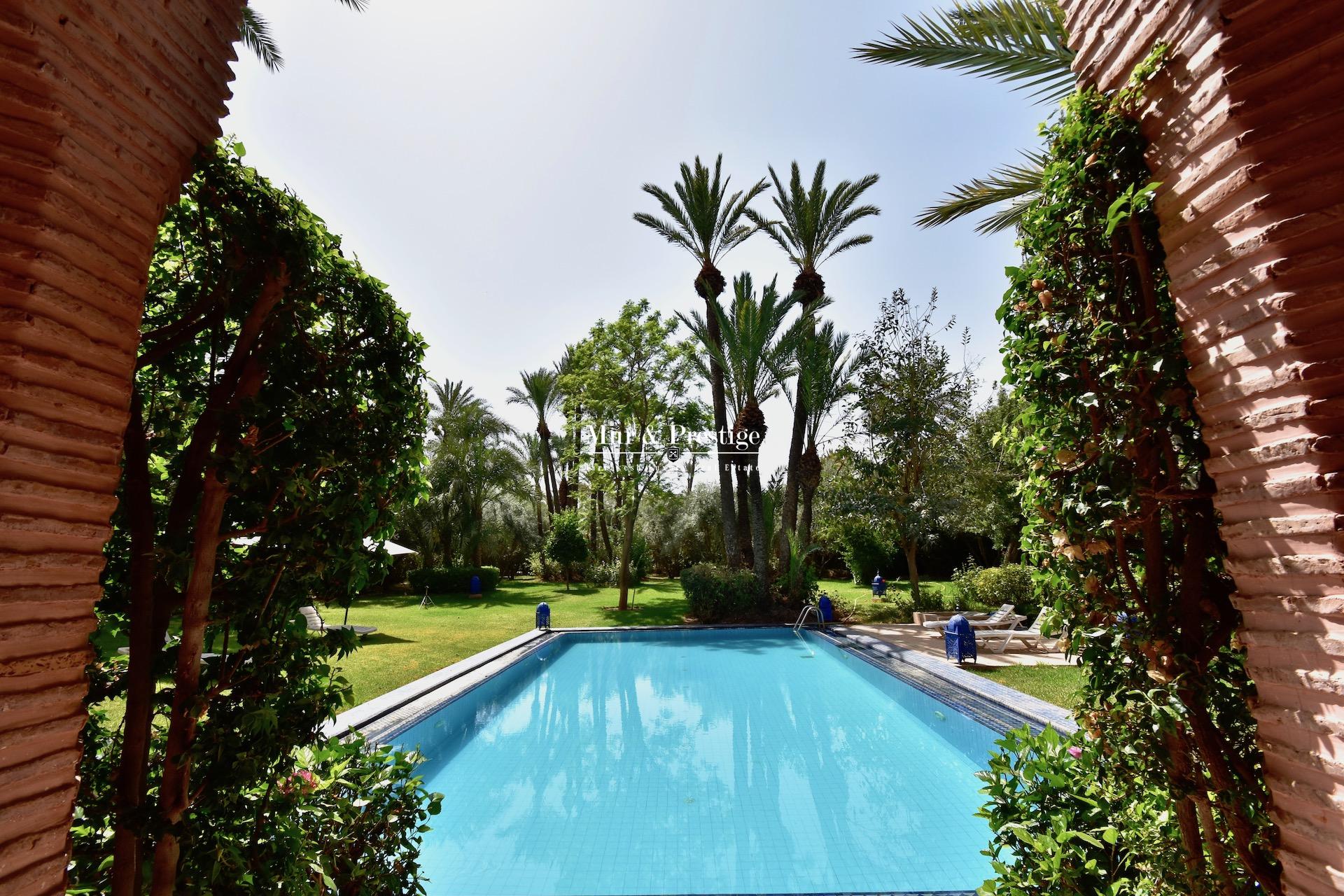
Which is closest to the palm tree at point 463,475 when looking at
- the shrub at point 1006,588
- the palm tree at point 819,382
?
the palm tree at point 819,382

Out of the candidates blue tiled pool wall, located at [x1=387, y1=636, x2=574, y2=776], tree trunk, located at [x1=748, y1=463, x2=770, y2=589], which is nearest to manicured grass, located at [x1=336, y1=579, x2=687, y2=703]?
blue tiled pool wall, located at [x1=387, y1=636, x2=574, y2=776]

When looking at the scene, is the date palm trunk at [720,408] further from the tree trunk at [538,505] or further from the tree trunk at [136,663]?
the tree trunk at [136,663]

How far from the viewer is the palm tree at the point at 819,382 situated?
1684 cm

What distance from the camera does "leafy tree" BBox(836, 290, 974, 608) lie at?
15.1m

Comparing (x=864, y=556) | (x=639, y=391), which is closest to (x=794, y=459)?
(x=639, y=391)

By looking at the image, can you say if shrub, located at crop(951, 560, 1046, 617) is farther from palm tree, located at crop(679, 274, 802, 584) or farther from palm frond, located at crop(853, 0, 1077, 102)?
palm frond, located at crop(853, 0, 1077, 102)

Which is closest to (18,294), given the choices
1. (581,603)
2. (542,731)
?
(542,731)

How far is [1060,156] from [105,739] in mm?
4320

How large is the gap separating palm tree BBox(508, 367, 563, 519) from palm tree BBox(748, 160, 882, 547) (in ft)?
47.3

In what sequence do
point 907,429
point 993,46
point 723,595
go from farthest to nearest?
point 723,595
point 907,429
point 993,46

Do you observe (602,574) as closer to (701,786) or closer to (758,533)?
(758,533)

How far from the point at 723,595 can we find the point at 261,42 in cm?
1421

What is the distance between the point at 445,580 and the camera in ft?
74.0

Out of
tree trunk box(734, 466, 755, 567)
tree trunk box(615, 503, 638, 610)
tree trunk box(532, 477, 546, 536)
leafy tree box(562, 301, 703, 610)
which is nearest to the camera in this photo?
tree trunk box(734, 466, 755, 567)
